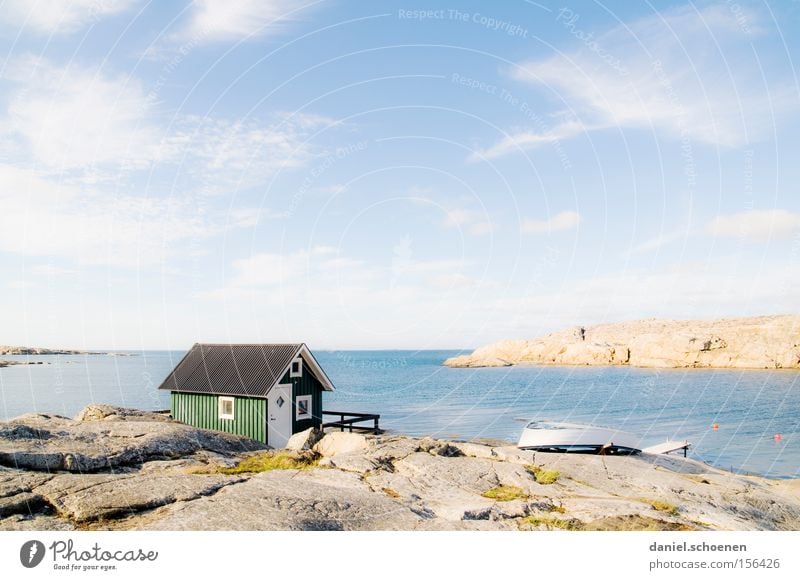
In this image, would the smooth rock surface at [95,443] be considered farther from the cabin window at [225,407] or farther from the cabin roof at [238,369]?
the cabin roof at [238,369]

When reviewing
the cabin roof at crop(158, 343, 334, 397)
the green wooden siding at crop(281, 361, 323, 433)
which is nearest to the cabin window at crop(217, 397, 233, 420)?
the cabin roof at crop(158, 343, 334, 397)

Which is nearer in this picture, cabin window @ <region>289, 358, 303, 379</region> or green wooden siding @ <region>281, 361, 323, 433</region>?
cabin window @ <region>289, 358, 303, 379</region>

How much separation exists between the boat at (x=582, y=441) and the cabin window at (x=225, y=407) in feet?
52.1

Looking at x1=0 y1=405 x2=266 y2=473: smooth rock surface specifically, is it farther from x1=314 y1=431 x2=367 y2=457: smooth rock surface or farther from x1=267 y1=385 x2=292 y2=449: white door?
x1=314 y1=431 x2=367 y2=457: smooth rock surface

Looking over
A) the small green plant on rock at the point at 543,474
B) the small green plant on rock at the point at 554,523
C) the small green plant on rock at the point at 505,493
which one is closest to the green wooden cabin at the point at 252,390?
the small green plant on rock at the point at 543,474

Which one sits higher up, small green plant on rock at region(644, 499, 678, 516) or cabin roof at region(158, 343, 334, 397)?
cabin roof at region(158, 343, 334, 397)

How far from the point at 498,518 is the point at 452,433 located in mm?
38661

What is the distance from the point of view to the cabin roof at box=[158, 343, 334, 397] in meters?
26.3

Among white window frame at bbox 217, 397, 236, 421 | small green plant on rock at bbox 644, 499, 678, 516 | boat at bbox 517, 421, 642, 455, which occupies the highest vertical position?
white window frame at bbox 217, 397, 236, 421

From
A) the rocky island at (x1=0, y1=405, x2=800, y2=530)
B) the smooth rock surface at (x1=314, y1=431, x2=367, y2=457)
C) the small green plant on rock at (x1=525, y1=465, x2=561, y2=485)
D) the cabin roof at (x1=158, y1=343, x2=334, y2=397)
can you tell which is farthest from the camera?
the cabin roof at (x1=158, y1=343, x2=334, y2=397)

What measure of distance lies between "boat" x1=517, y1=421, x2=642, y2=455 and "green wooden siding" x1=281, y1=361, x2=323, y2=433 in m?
11.6

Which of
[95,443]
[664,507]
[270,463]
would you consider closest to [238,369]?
[270,463]

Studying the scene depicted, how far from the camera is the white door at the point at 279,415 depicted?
25.8 metres
